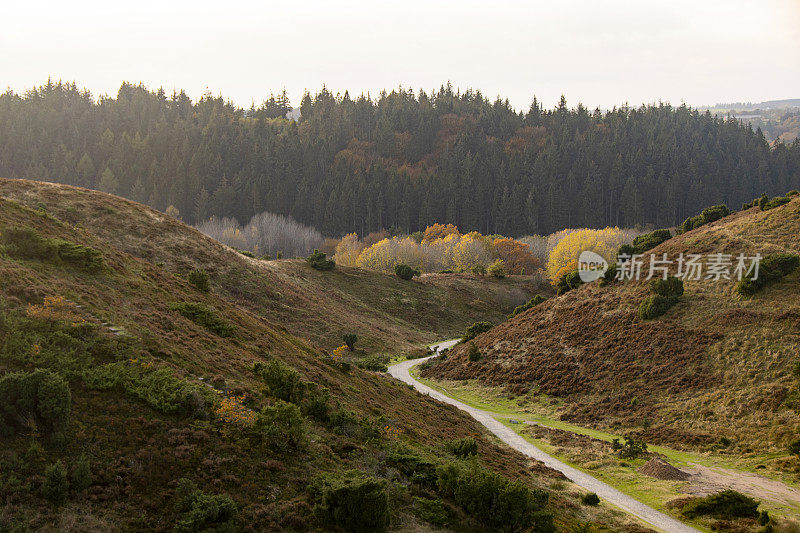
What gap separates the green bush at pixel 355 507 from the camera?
44.3ft

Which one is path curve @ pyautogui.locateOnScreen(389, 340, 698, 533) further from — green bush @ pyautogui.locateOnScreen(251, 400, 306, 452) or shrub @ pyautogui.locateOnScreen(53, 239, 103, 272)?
shrub @ pyautogui.locateOnScreen(53, 239, 103, 272)

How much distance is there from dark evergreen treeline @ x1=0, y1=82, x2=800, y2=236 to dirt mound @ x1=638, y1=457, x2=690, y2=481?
128 meters

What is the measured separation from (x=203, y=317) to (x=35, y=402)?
12869 millimetres

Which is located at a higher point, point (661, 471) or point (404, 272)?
point (404, 272)

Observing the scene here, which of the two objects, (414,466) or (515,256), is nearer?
(414,466)

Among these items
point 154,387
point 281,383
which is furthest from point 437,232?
point 154,387

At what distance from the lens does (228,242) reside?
124 metres

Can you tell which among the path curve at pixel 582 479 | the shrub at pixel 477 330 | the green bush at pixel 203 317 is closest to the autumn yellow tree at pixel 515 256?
the shrub at pixel 477 330

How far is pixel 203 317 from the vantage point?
1045 inches

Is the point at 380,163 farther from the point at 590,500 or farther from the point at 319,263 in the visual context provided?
the point at 590,500

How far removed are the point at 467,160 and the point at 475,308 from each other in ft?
280

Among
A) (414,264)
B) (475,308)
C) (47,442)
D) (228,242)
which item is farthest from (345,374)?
(228,242)

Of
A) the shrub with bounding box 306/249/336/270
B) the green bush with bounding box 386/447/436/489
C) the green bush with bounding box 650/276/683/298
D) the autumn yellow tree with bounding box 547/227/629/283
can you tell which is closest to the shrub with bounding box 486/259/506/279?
the autumn yellow tree with bounding box 547/227/629/283

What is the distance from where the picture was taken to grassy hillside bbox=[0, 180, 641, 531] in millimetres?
12836
